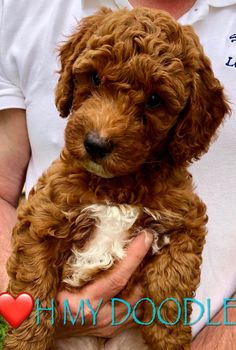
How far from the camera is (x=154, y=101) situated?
3443 mm

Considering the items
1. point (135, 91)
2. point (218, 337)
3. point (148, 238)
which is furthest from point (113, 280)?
point (135, 91)

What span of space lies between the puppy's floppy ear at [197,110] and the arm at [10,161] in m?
1.54

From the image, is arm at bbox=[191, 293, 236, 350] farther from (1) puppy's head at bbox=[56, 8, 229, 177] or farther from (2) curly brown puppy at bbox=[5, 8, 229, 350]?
(1) puppy's head at bbox=[56, 8, 229, 177]

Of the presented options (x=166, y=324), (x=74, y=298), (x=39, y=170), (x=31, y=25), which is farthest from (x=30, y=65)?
(x=166, y=324)

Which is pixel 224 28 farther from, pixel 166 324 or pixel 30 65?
pixel 166 324

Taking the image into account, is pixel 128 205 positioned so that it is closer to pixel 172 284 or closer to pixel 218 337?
pixel 172 284

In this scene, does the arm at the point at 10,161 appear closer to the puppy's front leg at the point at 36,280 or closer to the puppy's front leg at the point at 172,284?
the puppy's front leg at the point at 36,280

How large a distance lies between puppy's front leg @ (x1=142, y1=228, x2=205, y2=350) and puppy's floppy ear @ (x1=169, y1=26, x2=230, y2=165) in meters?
0.50

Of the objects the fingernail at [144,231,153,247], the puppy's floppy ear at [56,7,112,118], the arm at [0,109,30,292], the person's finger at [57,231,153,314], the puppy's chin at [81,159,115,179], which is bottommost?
the arm at [0,109,30,292]

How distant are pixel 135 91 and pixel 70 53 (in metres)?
0.66

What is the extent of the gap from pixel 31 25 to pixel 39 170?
3.50 ft

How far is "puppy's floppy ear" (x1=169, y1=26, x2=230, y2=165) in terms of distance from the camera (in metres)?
3.59

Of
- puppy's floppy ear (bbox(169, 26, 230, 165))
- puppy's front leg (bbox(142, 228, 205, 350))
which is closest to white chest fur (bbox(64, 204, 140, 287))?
puppy's front leg (bbox(142, 228, 205, 350))

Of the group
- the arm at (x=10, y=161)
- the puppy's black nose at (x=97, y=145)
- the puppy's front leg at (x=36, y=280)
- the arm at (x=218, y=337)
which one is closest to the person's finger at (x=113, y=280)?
the puppy's front leg at (x=36, y=280)
